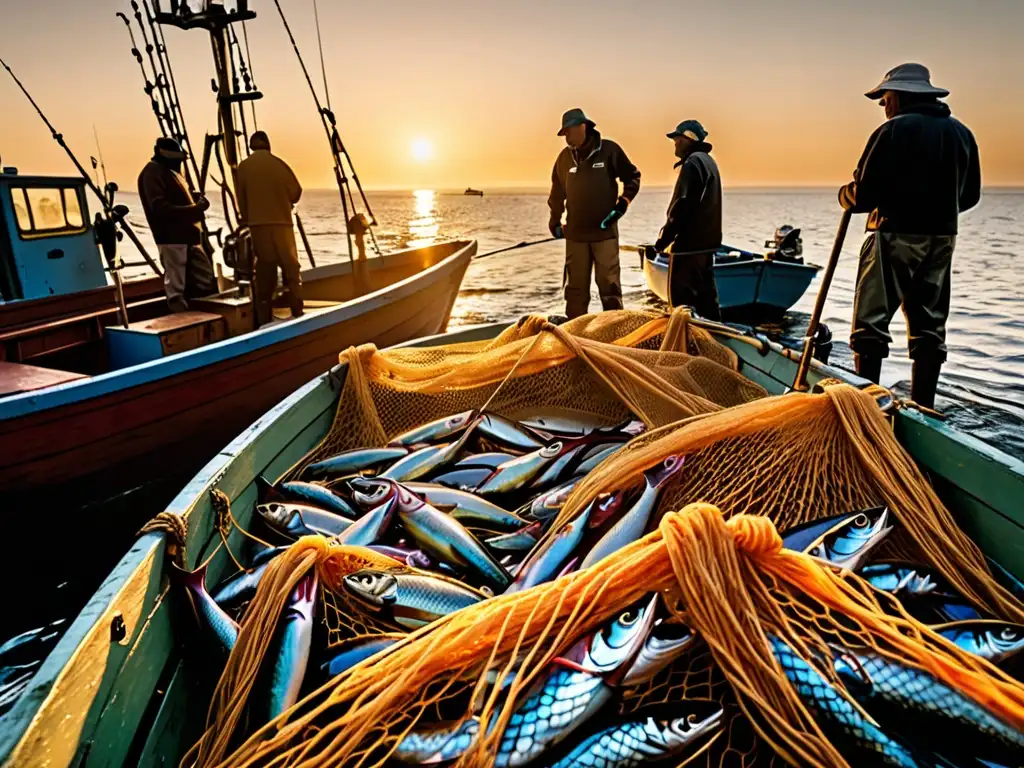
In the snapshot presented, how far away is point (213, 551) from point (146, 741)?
105 cm

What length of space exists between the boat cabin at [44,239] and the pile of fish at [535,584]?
22.4ft

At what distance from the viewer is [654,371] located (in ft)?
13.9

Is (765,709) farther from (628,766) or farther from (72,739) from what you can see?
(72,739)

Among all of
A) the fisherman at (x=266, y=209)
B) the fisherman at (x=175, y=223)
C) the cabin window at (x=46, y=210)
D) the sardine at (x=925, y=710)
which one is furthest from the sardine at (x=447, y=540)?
the cabin window at (x=46, y=210)

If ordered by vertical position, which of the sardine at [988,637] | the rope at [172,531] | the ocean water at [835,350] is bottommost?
the ocean water at [835,350]

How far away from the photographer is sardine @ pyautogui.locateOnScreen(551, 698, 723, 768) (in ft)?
5.71

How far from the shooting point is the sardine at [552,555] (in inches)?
108

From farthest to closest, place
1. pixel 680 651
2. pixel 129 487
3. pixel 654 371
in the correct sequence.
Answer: pixel 129 487, pixel 654 371, pixel 680 651

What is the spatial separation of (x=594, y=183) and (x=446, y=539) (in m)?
6.17

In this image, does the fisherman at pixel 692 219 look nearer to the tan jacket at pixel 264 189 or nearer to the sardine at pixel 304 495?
the tan jacket at pixel 264 189

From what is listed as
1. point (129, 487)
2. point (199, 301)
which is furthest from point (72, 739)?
point (199, 301)

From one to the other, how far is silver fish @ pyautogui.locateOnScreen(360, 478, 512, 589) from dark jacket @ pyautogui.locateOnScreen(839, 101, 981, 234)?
450cm

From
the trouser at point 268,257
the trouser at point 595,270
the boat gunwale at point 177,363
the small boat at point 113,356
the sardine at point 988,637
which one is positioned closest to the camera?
the sardine at point 988,637

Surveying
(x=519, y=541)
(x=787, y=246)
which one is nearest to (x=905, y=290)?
(x=519, y=541)
